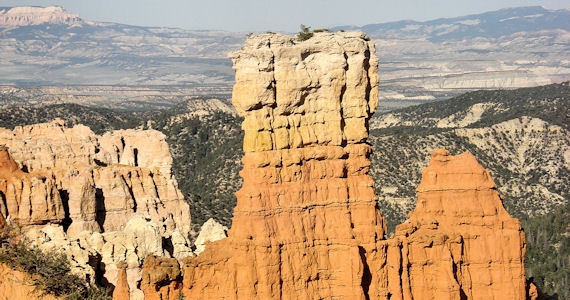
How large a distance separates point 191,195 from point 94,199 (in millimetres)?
45464

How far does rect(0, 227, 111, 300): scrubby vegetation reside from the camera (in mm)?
44156

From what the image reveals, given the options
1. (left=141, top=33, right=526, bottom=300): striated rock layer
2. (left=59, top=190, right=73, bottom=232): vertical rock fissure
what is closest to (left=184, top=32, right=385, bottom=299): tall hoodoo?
(left=141, top=33, right=526, bottom=300): striated rock layer

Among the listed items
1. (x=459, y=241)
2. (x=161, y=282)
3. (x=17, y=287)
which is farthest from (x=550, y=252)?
(x=161, y=282)

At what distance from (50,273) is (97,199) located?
1479 cm

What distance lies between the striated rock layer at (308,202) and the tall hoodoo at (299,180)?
4 centimetres

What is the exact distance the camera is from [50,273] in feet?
145

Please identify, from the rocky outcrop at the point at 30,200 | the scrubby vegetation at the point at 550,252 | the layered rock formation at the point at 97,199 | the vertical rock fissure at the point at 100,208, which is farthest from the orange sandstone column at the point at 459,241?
the scrubby vegetation at the point at 550,252

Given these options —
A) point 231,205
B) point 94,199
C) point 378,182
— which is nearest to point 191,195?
point 231,205

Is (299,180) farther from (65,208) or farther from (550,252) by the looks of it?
(550,252)

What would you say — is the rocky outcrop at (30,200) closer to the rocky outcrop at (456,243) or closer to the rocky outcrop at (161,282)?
the rocky outcrop at (161,282)

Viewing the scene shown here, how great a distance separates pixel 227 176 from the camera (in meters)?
115

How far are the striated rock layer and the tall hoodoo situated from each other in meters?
0.04

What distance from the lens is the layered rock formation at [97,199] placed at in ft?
163

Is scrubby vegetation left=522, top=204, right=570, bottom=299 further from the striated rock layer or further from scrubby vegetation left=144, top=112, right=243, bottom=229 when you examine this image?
the striated rock layer
